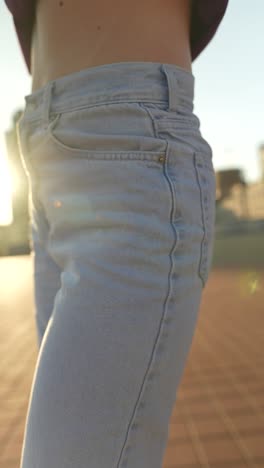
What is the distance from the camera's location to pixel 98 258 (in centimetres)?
63

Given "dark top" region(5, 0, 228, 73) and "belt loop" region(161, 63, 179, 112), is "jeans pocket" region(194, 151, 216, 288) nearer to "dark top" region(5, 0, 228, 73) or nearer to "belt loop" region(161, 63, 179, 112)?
"belt loop" region(161, 63, 179, 112)

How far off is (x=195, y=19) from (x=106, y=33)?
0.25 m

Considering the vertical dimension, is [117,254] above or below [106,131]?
below

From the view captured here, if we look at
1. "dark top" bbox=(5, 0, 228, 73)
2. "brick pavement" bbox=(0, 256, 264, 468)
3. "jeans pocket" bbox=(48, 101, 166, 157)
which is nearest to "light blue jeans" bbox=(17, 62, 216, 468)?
"jeans pocket" bbox=(48, 101, 166, 157)

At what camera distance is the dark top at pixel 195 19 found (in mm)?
852

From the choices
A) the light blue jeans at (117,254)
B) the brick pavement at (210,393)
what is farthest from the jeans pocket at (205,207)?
the brick pavement at (210,393)

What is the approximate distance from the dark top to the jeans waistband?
20 centimetres

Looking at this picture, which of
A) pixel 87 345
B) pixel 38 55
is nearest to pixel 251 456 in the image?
pixel 87 345

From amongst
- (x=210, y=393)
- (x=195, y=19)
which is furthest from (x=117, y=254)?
(x=210, y=393)

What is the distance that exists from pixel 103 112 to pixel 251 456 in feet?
5.72

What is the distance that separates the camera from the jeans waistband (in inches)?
27.5

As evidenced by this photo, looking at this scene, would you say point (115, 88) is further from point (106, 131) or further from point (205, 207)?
point (205, 207)

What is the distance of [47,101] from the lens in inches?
29.0

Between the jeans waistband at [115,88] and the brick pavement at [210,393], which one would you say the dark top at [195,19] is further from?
the brick pavement at [210,393]
